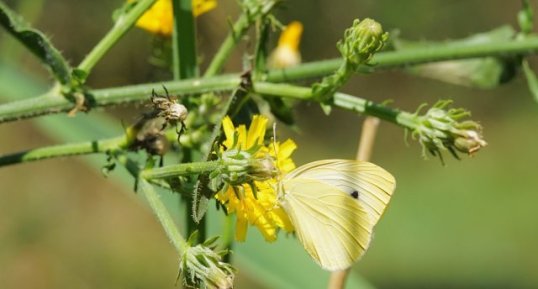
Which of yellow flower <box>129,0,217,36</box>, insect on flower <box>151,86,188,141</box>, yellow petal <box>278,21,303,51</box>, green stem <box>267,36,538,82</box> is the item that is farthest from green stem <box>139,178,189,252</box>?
yellow petal <box>278,21,303,51</box>

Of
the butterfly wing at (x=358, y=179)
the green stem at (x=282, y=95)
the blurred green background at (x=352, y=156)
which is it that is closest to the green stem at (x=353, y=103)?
the green stem at (x=282, y=95)

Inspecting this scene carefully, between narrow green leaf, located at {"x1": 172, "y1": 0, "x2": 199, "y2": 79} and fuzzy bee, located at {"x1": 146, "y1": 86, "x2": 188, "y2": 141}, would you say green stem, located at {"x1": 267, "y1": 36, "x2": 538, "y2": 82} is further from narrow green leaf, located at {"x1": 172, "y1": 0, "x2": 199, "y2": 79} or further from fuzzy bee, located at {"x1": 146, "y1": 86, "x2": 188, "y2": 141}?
fuzzy bee, located at {"x1": 146, "y1": 86, "x2": 188, "y2": 141}

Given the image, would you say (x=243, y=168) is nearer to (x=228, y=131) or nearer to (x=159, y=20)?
(x=228, y=131)

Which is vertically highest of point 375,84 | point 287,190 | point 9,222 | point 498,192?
point 375,84

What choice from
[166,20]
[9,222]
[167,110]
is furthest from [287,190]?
[9,222]

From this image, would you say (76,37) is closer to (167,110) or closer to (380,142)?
(380,142)
